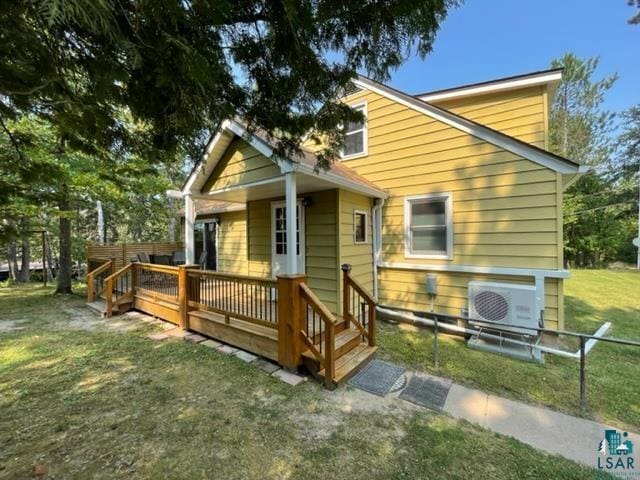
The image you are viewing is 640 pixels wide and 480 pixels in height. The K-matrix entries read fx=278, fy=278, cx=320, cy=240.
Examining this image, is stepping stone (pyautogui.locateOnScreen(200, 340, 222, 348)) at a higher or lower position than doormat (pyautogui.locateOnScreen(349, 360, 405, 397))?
higher

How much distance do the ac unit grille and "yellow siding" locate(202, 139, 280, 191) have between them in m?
4.25

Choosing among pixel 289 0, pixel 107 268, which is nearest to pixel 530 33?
pixel 289 0

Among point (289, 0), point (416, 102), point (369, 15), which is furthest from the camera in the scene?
point (416, 102)

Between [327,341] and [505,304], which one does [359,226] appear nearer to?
[505,304]

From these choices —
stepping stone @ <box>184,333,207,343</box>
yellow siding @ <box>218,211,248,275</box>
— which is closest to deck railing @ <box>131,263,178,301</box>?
stepping stone @ <box>184,333,207,343</box>

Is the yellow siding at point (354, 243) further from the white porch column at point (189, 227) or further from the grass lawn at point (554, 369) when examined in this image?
the white porch column at point (189, 227)

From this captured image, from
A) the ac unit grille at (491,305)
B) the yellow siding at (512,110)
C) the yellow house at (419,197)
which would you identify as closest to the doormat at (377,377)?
the yellow house at (419,197)

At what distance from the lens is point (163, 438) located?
98.3 inches

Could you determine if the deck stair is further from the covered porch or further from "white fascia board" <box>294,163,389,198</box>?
"white fascia board" <box>294,163,389,198</box>

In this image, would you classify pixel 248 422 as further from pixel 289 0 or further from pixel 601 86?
pixel 601 86

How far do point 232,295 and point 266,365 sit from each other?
4.63 ft

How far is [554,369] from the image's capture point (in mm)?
4215

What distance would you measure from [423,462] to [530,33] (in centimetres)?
1018

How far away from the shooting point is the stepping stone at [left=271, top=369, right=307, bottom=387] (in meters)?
3.51
